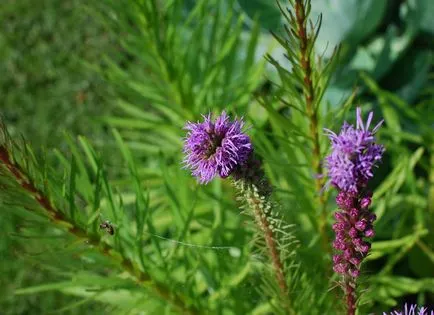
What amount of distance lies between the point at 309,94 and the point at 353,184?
21cm

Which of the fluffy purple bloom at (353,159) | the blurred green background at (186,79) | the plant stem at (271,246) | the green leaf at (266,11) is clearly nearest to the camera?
the fluffy purple bloom at (353,159)

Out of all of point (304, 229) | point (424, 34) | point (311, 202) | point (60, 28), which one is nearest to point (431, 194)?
point (304, 229)

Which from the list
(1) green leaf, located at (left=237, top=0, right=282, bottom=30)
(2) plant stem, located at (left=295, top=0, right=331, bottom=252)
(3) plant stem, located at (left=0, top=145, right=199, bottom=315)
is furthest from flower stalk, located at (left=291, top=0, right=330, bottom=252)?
(1) green leaf, located at (left=237, top=0, right=282, bottom=30)

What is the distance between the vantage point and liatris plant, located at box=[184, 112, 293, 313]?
54 centimetres

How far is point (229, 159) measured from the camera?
0.54m

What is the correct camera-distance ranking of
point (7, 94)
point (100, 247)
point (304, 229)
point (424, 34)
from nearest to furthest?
point (100, 247), point (304, 229), point (424, 34), point (7, 94)

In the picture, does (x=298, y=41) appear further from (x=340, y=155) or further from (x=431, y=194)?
(x=431, y=194)

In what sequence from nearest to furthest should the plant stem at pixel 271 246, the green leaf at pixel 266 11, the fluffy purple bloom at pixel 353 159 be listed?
the fluffy purple bloom at pixel 353 159 < the plant stem at pixel 271 246 < the green leaf at pixel 266 11

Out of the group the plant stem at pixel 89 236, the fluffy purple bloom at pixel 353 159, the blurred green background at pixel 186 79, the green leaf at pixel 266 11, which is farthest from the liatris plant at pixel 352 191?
the green leaf at pixel 266 11

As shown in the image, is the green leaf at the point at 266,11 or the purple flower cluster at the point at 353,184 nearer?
the purple flower cluster at the point at 353,184

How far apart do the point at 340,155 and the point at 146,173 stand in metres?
0.80

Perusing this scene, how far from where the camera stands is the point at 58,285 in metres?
0.81

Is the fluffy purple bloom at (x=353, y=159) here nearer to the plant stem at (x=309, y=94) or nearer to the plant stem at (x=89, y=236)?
the plant stem at (x=309, y=94)

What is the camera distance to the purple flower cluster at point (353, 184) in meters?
0.49
